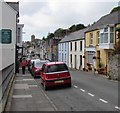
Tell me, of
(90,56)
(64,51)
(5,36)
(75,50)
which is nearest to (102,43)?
(90,56)

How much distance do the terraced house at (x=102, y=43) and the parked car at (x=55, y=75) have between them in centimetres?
1281

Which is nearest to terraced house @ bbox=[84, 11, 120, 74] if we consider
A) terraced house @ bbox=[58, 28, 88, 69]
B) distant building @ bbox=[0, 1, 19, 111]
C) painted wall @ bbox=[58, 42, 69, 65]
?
terraced house @ bbox=[58, 28, 88, 69]

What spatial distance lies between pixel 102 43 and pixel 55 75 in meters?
18.2

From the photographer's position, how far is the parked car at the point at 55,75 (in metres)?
19.5

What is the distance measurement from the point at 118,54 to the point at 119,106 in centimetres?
1412

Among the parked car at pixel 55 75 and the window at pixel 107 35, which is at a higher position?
the window at pixel 107 35

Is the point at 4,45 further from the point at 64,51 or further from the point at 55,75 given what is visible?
the point at 64,51

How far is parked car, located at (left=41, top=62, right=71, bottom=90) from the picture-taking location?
770 inches

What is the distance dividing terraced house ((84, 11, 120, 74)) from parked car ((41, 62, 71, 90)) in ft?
42.0

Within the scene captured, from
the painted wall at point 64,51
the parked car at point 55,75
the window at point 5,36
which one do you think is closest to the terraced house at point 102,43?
the parked car at point 55,75

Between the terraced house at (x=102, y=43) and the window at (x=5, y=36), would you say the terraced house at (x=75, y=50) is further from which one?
the window at (x=5, y=36)

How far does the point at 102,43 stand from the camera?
3681 cm

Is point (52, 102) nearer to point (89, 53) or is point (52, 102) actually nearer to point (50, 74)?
point (50, 74)

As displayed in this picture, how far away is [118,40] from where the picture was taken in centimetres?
3256
